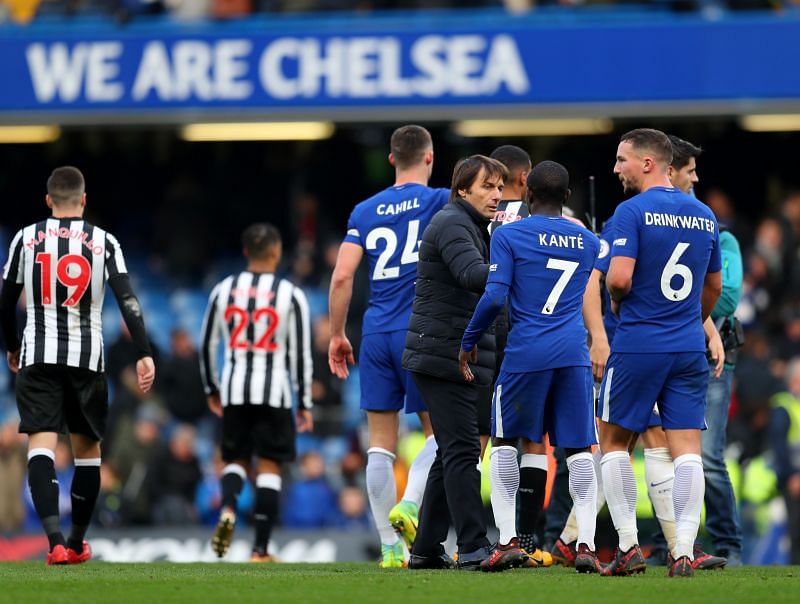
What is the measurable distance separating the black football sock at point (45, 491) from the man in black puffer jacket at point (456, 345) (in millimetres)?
2190

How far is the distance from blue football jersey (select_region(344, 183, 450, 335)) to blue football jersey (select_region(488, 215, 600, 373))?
128cm

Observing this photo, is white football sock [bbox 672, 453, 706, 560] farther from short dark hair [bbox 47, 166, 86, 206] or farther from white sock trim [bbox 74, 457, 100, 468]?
short dark hair [bbox 47, 166, 86, 206]

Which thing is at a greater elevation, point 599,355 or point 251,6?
point 251,6

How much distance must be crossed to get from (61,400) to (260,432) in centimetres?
220

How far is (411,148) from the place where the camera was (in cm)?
903

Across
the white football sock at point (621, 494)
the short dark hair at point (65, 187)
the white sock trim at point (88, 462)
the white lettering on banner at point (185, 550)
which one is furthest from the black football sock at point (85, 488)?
the white lettering on banner at point (185, 550)

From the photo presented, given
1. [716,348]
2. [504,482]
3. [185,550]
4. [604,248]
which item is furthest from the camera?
[185,550]

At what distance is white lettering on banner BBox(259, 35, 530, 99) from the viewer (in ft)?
55.7

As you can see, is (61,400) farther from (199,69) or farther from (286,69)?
(199,69)

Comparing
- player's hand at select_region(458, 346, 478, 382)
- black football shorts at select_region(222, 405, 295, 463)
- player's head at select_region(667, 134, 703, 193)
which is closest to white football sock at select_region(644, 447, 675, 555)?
player's hand at select_region(458, 346, 478, 382)

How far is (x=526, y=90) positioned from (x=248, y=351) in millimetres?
7048

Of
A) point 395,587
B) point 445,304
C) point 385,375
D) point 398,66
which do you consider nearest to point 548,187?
point 445,304

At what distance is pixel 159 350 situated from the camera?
18.5 meters

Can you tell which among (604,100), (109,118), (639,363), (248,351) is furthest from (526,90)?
(639,363)
